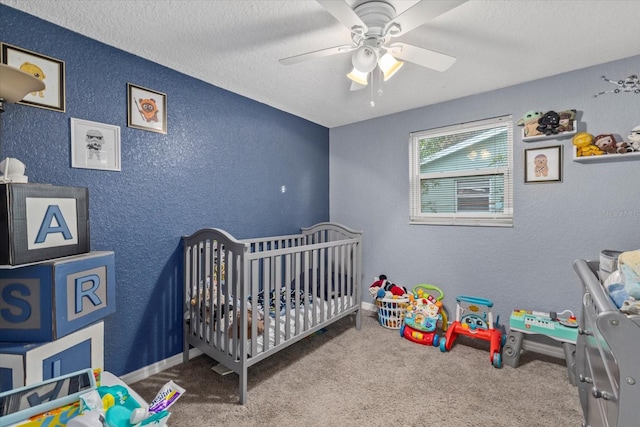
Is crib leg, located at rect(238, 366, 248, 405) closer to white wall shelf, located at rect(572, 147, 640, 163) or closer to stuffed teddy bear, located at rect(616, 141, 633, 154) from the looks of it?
white wall shelf, located at rect(572, 147, 640, 163)

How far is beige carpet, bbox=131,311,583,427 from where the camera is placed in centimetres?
157

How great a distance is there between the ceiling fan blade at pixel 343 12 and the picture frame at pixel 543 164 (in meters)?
1.81

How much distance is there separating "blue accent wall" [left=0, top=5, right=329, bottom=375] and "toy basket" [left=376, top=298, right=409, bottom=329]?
53.6 inches

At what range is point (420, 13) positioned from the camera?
1.19 m

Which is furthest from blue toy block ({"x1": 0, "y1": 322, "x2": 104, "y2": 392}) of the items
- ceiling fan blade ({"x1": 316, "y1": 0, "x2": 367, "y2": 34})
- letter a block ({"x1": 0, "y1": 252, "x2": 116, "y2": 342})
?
ceiling fan blade ({"x1": 316, "y1": 0, "x2": 367, "y2": 34})

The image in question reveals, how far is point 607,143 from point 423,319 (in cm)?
184

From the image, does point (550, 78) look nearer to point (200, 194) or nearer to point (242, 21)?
point (242, 21)

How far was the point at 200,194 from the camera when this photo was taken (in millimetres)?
2279

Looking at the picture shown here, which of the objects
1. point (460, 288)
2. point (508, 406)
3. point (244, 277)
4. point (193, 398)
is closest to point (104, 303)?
point (244, 277)

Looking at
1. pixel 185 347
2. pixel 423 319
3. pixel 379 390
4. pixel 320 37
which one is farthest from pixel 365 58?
pixel 185 347

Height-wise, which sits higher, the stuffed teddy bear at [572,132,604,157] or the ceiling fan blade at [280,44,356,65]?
the ceiling fan blade at [280,44,356,65]

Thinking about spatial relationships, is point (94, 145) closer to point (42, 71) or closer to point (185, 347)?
point (42, 71)

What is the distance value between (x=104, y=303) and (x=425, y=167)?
280cm

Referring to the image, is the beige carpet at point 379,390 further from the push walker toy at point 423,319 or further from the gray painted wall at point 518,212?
the gray painted wall at point 518,212
